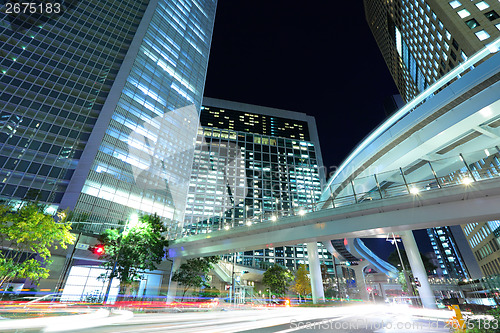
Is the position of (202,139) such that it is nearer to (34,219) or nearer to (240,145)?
(240,145)

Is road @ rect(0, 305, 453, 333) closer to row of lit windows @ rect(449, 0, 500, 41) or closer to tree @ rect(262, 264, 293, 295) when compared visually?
tree @ rect(262, 264, 293, 295)

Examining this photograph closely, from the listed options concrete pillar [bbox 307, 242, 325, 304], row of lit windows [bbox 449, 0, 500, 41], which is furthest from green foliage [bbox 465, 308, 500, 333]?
row of lit windows [bbox 449, 0, 500, 41]

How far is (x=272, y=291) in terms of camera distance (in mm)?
44688

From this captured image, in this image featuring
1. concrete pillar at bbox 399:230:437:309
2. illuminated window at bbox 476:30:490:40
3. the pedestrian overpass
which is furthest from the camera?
illuminated window at bbox 476:30:490:40

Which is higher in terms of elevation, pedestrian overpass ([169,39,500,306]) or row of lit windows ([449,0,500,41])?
row of lit windows ([449,0,500,41])

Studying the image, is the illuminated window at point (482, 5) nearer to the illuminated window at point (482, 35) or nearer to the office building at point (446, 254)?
the illuminated window at point (482, 35)

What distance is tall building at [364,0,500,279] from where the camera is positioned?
1526 inches

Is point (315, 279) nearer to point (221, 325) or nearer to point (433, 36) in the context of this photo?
point (221, 325)

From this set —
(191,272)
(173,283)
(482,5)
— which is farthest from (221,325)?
(482,5)

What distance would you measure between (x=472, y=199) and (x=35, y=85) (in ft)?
227

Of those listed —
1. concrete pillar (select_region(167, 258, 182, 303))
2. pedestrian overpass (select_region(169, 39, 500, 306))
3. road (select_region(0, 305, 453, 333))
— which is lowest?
road (select_region(0, 305, 453, 333))

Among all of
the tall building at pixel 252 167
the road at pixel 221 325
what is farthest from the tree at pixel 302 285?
the road at pixel 221 325

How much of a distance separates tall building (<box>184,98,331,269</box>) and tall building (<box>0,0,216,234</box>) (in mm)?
33899

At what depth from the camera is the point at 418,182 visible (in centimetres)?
1527
